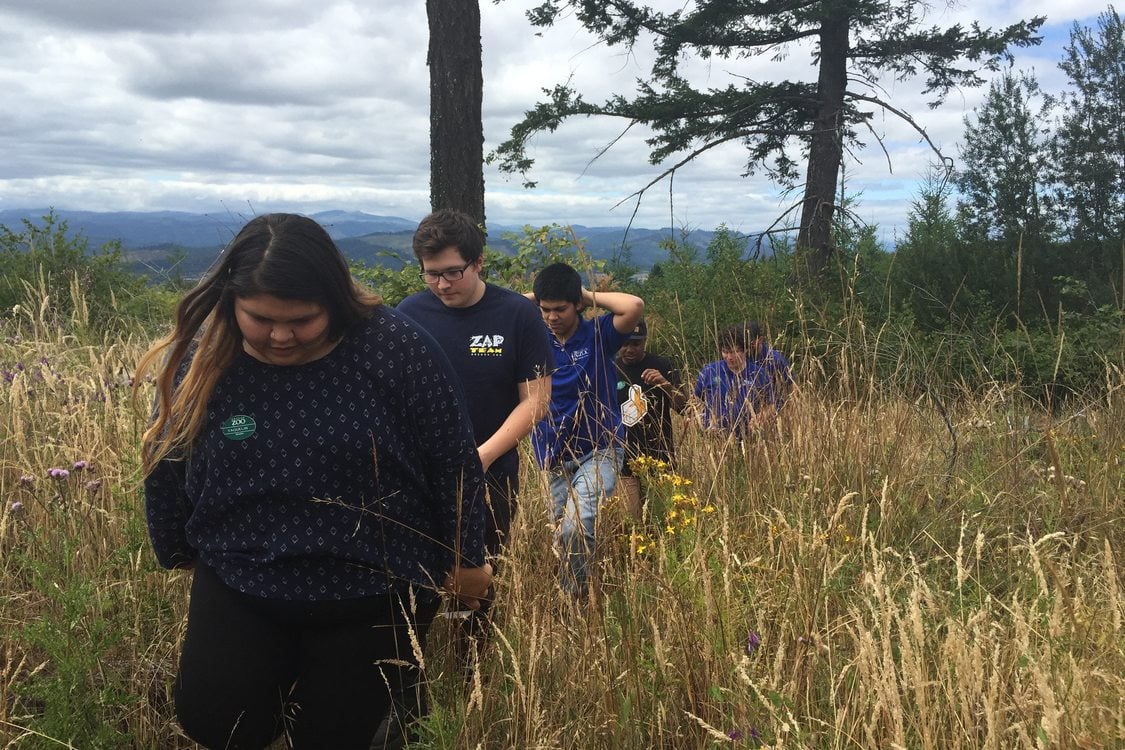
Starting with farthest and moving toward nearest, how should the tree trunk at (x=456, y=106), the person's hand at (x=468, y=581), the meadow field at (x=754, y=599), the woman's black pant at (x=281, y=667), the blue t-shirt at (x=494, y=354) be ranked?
the tree trunk at (x=456, y=106) < the blue t-shirt at (x=494, y=354) < the person's hand at (x=468, y=581) < the woman's black pant at (x=281, y=667) < the meadow field at (x=754, y=599)

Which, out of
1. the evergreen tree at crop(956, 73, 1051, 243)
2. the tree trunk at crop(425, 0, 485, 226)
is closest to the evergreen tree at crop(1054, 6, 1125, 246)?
the evergreen tree at crop(956, 73, 1051, 243)

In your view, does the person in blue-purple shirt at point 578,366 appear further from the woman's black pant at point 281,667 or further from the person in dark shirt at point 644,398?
the woman's black pant at point 281,667

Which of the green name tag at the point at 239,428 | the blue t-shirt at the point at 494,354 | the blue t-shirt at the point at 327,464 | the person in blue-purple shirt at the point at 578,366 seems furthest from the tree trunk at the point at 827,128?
the green name tag at the point at 239,428

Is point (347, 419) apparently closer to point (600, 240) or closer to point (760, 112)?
point (600, 240)

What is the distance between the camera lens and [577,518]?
7.66 ft

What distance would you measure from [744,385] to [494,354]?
1.29 meters

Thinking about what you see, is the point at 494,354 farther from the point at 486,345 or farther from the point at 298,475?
the point at 298,475

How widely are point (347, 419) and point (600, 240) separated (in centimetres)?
699

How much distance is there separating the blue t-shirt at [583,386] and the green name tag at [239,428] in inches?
72.4

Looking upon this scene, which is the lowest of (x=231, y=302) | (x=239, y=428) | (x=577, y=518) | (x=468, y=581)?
(x=468, y=581)

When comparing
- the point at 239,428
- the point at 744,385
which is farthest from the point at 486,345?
the point at 239,428

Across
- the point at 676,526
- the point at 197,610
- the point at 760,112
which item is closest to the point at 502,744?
the point at 197,610

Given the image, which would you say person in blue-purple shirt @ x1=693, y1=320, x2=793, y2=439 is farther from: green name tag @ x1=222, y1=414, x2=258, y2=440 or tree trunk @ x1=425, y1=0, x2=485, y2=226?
tree trunk @ x1=425, y1=0, x2=485, y2=226

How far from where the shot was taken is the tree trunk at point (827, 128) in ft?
36.0
